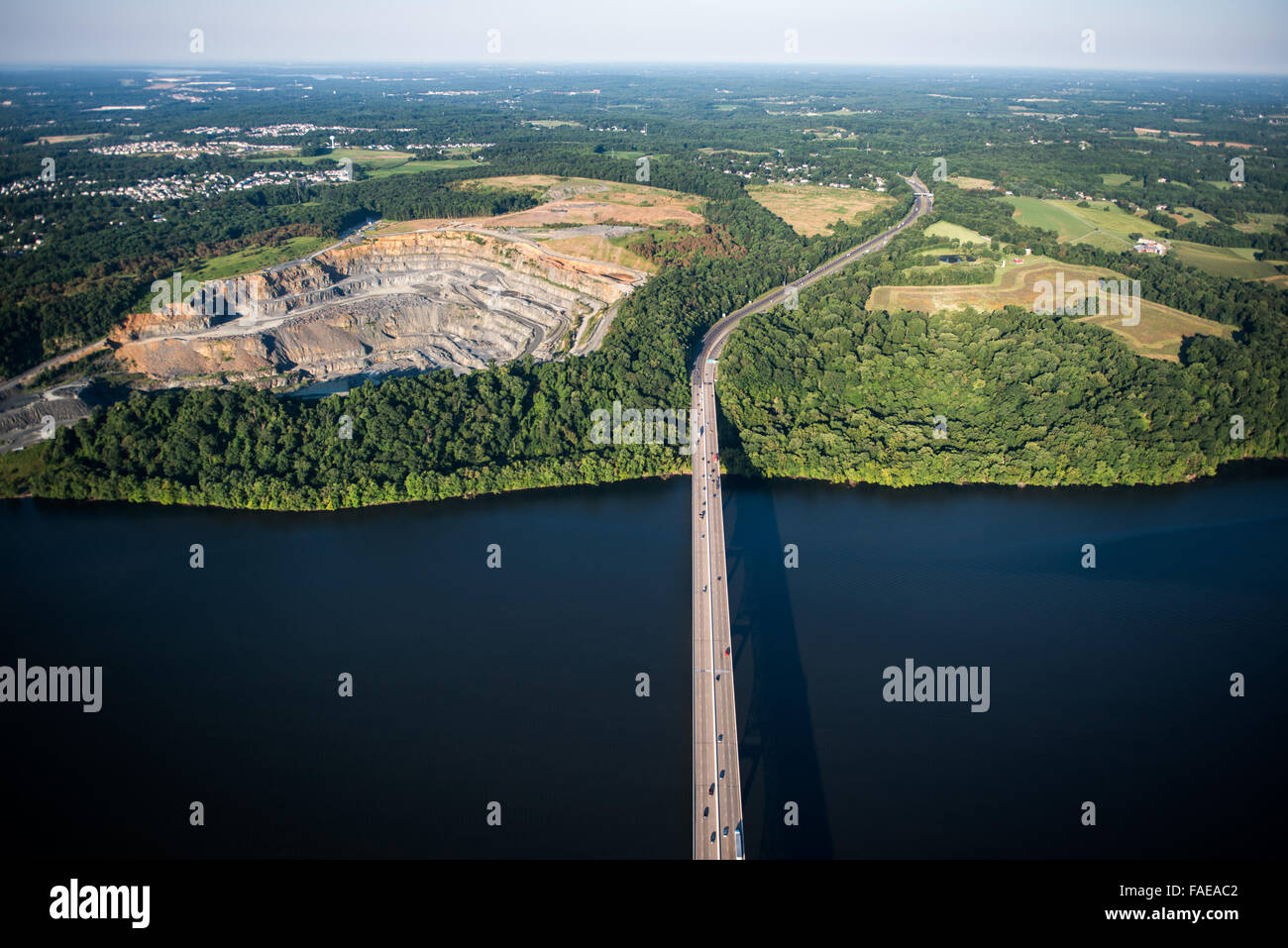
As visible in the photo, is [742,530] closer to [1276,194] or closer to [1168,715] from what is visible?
[1168,715]

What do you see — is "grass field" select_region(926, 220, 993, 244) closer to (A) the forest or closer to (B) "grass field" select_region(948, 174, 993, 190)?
(A) the forest

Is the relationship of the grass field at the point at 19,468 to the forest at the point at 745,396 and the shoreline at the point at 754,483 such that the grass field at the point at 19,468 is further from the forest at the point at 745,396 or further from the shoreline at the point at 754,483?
the forest at the point at 745,396

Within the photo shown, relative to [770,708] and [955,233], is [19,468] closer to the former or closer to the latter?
[770,708]

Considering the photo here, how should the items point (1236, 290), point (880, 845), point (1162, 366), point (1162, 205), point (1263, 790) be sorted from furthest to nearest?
point (1162, 205)
point (1236, 290)
point (1162, 366)
point (1263, 790)
point (880, 845)

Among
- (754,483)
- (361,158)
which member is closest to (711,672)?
(754,483)

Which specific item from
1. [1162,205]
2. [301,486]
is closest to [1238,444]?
[301,486]

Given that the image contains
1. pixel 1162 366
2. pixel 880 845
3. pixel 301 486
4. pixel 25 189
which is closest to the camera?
pixel 880 845
